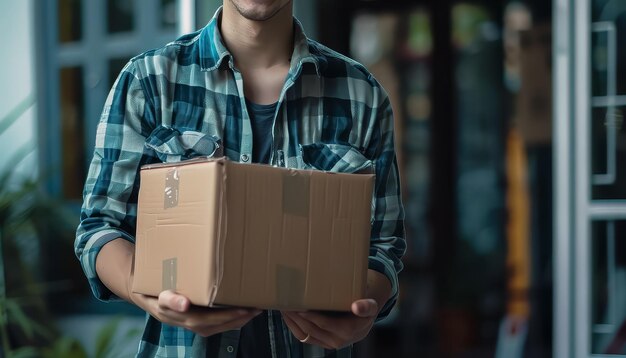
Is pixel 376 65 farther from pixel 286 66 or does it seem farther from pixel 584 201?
pixel 286 66

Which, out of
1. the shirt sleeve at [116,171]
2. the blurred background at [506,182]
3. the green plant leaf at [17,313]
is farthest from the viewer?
the blurred background at [506,182]

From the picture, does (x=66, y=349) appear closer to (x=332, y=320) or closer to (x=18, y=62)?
(x=18, y=62)

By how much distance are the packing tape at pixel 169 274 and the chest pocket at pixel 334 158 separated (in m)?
0.27

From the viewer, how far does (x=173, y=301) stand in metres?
1.17

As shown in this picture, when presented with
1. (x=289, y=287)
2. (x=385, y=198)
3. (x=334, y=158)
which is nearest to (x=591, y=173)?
(x=385, y=198)

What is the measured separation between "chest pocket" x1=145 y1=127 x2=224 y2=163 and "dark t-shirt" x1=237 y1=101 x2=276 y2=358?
0.20ft

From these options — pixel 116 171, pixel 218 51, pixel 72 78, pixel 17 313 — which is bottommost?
pixel 17 313

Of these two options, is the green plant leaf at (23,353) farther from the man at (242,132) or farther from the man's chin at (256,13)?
the man's chin at (256,13)

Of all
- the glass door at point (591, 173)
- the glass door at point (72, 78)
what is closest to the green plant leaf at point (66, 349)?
the glass door at point (72, 78)

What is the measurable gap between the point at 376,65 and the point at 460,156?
0.80 metres

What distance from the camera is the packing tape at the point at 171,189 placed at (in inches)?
47.3

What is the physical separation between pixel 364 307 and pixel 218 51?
419 millimetres

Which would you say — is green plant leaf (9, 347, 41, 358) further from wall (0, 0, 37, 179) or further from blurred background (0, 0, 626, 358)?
wall (0, 0, 37, 179)

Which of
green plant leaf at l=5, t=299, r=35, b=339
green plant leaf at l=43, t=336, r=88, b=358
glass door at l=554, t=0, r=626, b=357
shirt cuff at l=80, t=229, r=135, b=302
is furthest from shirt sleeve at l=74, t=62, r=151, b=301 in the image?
glass door at l=554, t=0, r=626, b=357
